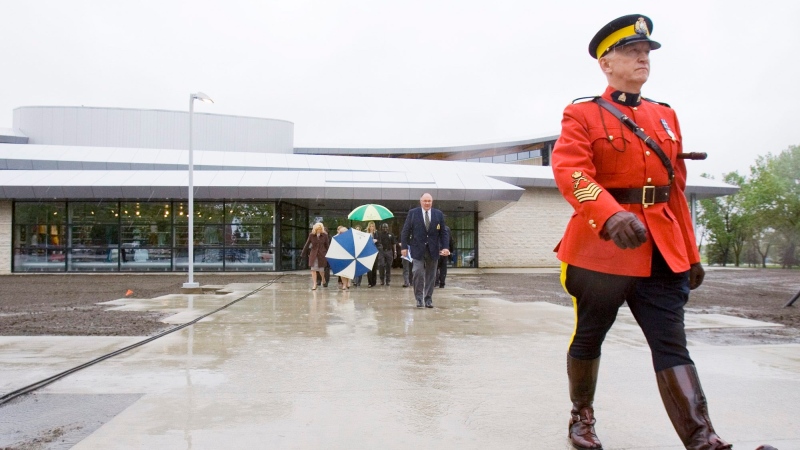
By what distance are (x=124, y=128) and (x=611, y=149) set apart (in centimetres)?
3918

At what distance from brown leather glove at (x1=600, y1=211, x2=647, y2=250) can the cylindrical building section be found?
37088 millimetres

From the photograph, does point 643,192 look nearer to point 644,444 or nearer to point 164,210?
point 644,444

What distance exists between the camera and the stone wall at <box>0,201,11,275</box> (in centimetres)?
2550

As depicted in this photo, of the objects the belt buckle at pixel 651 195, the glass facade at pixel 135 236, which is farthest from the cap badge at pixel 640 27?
the glass facade at pixel 135 236

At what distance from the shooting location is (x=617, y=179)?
3.04m

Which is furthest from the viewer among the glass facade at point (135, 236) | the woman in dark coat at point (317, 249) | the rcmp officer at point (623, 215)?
the glass facade at point (135, 236)

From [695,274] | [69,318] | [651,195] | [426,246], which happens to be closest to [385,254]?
[426,246]

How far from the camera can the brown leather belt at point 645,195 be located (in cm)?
297

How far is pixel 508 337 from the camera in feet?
22.8

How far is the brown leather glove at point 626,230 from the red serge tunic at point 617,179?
15cm

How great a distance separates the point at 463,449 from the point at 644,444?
2.91 ft

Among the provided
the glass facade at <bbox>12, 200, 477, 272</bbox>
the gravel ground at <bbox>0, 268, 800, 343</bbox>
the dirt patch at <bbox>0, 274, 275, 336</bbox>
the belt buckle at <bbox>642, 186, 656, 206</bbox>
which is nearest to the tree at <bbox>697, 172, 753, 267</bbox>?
the glass facade at <bbox>12, 200, 477, 272</bbox>

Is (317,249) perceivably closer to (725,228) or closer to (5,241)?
(5,241)

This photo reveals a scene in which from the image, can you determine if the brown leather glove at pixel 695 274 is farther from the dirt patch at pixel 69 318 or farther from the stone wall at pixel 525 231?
the stone wall at pixel 525 231
